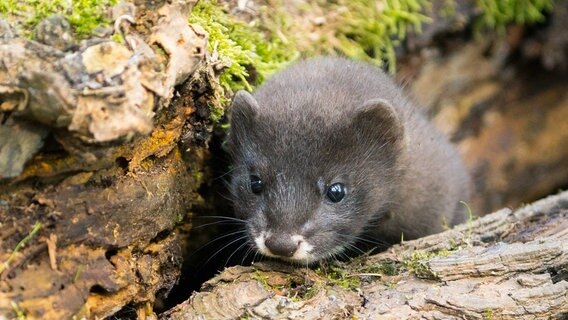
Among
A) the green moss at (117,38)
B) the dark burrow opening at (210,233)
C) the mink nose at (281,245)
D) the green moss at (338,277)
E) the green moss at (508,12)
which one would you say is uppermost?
the green moss at (117,38)

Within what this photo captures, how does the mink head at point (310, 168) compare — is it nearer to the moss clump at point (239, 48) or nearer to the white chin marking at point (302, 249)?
the white chin marking at point (302, 249)

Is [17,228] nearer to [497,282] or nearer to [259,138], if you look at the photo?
[259,138]

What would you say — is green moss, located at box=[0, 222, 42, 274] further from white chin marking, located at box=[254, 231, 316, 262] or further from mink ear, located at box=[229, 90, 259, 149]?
mink ear, located at box=[229, 90, 259, 149]

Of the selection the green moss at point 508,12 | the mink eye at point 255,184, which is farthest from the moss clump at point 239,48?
the green moss at point 508,12

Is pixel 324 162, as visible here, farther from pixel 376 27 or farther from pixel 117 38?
pixel 376 27

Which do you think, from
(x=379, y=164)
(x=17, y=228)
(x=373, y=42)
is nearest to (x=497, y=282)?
(x=379, y=164)

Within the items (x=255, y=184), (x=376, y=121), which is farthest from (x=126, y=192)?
(x=376, y=121)

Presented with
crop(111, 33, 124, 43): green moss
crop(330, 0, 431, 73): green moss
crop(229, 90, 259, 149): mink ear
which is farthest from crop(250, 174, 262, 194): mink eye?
crop(330, 0, 431, 73): green moss
